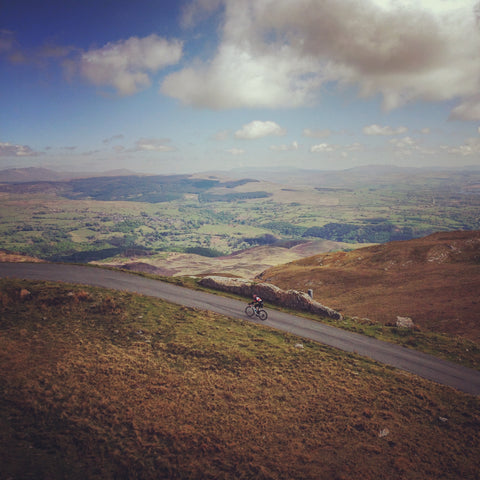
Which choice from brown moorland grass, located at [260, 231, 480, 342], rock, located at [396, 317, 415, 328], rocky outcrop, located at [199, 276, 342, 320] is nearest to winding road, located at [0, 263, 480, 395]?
rocky outcrop, located at [199, 276, 342, 320]

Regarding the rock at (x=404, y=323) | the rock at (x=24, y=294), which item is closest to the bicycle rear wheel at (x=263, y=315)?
the rock at (x=404, y=323)

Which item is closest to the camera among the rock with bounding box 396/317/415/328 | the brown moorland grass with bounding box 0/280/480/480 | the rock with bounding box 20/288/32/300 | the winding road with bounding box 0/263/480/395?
the brown moorland grass with bounding box 0/280/480/480

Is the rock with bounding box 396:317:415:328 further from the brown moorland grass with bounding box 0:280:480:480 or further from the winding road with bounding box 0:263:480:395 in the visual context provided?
the brown moorland grass with bounding box 0:280:480:480

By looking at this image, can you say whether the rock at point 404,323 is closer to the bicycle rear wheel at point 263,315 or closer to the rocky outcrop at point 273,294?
the rocky outcrop at point 273,294

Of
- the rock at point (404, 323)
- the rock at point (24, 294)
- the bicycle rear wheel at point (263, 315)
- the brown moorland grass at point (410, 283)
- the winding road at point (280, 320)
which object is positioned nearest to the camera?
the winding road at point (280, 320)

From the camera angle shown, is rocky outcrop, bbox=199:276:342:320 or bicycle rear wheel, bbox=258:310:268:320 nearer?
bicycle rear wheel, bbox=258:310:268:320
